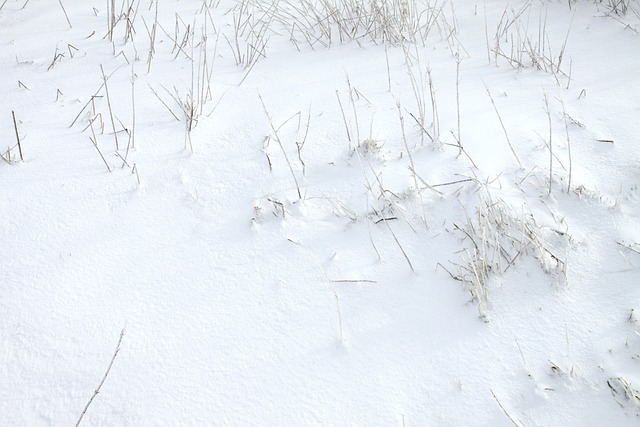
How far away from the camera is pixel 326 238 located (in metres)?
1.99

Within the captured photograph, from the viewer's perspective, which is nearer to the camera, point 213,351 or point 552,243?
point 213,351

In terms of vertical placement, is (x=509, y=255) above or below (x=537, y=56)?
below

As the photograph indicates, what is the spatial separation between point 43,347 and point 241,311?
0.63 meters

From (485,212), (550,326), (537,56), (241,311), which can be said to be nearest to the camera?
(550,326)

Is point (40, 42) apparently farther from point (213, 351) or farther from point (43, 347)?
point (213, 351)

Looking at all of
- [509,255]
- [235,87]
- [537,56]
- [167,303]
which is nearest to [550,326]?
[509,255]

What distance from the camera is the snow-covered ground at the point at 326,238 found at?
1519mm

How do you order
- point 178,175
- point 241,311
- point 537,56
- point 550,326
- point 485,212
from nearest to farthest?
point 550,326 → point 241,311 → point 485,212 → point 178,175 → point 537,56

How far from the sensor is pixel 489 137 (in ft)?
7.83

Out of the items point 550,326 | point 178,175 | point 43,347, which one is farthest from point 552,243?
point 43,347

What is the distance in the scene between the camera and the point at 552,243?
1865mm

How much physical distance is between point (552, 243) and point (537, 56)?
1.48 m

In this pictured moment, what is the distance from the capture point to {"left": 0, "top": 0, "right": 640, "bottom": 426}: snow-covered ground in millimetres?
1519

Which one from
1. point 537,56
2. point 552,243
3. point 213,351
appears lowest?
point 213,351
